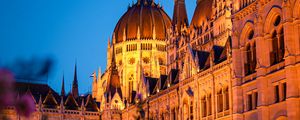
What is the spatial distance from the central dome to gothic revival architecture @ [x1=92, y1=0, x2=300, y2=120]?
62.6 feet

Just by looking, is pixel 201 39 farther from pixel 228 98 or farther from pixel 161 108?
pixel 228 98

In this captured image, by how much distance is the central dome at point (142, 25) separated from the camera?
108812mm

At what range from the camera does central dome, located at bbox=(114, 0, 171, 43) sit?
357ft

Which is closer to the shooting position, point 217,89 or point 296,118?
point 296,118

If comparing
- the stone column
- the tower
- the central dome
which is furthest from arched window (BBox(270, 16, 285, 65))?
the central dome

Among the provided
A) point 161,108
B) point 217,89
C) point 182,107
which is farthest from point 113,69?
point 217,89

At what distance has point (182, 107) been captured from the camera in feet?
180

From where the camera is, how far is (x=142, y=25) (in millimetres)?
109312

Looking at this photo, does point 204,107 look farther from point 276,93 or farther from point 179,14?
point 179,14

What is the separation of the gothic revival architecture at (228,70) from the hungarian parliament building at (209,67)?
0.07 meters

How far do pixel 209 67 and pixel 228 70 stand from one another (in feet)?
17.8

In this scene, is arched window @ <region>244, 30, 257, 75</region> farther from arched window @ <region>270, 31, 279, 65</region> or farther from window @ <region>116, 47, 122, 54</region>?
window @ <region>116, 47, 122, 54</region>

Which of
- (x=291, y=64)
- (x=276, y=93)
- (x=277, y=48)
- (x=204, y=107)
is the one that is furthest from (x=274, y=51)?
(x=204, y=107)

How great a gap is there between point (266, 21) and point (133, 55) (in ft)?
249
